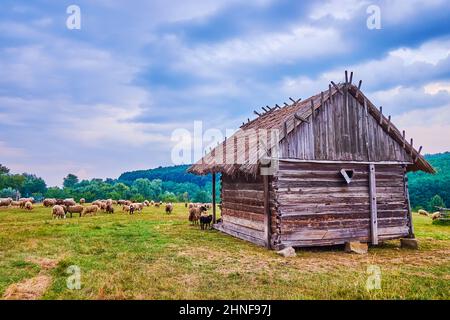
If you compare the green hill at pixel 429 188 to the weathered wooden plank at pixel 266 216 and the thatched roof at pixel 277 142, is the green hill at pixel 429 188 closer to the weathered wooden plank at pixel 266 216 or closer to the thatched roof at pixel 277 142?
the thatched roof at pixel 277 142

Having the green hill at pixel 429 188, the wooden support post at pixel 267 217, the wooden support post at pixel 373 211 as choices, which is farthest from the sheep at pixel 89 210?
the green hill at pixel 429 188

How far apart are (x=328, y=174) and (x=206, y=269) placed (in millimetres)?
6827

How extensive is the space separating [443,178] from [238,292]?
68.3 metres

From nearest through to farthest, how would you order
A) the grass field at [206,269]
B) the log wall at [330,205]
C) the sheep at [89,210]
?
the grass field at [206,269]
the log wall at [330,205]
the sheep at [89,210]

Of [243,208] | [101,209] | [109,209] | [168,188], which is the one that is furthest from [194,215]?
[168,188]

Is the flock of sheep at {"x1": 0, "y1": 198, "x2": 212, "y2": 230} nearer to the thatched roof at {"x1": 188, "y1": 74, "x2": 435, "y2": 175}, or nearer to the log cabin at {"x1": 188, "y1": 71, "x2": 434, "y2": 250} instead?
the thatched roof at {"x1": 188, "y1": 74, "x2": 435, "y2": 175}

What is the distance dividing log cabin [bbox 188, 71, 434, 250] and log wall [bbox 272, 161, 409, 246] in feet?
0.12

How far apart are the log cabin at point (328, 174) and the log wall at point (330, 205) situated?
0.04m

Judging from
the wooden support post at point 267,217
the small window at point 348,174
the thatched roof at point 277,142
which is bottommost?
the wooden support post at point 267,217

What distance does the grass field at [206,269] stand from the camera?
736cm

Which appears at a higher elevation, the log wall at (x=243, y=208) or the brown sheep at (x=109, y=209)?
the log wall at (x=243, y=208)

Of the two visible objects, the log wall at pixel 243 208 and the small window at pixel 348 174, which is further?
the log wall at pixel 243 208
